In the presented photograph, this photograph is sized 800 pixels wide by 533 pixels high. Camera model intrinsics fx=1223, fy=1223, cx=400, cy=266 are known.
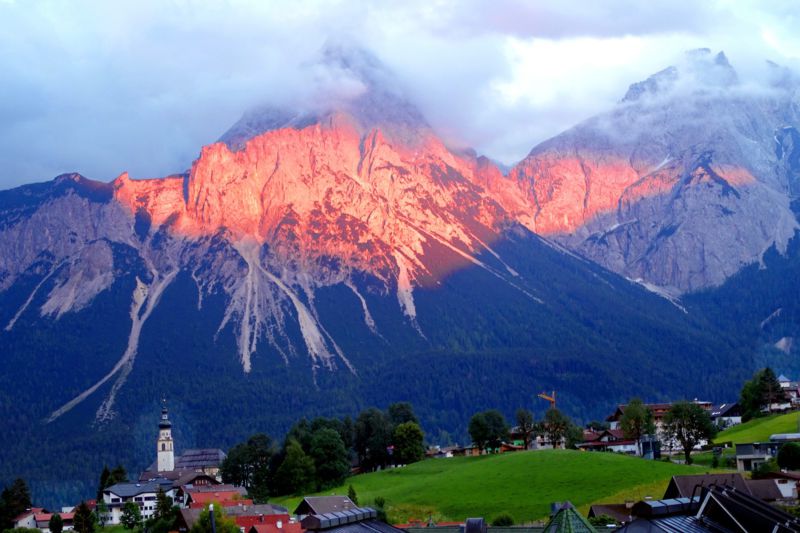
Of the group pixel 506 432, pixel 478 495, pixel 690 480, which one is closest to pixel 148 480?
pixel 506 432

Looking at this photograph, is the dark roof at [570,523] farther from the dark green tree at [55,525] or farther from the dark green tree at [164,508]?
the dark green tree at [55,525]

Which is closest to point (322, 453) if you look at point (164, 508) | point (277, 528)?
point (164, 508)

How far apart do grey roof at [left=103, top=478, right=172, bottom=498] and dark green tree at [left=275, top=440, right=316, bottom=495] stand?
14295 millimetres

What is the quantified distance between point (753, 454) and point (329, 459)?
5065 centimetres

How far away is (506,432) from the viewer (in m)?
150

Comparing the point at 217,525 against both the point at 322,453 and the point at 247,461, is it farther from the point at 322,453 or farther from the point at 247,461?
the point at 247,461

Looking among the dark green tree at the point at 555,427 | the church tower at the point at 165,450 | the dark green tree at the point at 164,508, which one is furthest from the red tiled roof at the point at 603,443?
the church tower at the point at 165,450

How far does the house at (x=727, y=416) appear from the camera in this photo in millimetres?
164750

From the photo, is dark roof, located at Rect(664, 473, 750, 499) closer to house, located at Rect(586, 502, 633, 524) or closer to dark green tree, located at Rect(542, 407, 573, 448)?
house, located at Rect(586, 502, 633, 524)

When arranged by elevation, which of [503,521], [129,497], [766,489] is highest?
[129,497]

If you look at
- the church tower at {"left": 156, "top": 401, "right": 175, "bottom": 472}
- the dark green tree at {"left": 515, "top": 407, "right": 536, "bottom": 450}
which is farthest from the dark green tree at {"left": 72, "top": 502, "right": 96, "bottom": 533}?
the church tower at {"left": 156, "top": 401, "right": 175, "bottom": 472}

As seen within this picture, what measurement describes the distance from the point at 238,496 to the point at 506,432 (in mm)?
40616

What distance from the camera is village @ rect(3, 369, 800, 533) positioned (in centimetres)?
3116

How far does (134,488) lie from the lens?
14538 cm
